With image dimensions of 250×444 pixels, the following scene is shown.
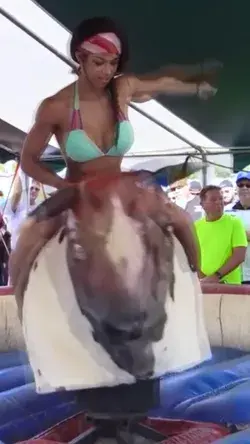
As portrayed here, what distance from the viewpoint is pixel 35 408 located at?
4.44 feet

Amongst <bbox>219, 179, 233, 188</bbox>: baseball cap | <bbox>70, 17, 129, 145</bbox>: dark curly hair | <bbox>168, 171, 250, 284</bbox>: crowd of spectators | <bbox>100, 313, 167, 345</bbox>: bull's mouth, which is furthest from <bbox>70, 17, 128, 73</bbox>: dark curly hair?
<bbox>219, 179, 233, 188</bbox>: baseball cap

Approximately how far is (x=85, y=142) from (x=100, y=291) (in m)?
0.20

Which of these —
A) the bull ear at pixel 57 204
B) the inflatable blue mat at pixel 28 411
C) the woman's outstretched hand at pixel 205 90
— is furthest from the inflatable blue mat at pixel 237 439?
the woman's outstretched hand at pixel 205 90

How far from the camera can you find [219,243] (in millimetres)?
2109

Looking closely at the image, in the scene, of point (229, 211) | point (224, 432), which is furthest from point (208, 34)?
point (229, 211)

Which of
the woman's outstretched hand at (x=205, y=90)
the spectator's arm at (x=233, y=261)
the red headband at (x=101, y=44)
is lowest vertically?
the spectator's arm at (x=233, y=261)

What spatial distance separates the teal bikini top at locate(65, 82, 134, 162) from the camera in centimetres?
98

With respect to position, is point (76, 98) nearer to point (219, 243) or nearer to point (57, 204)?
point (57, 204)

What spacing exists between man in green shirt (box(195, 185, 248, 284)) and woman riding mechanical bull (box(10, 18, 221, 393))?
106 centimetres

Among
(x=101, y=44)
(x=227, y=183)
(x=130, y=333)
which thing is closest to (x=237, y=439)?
(x=130, y=333)

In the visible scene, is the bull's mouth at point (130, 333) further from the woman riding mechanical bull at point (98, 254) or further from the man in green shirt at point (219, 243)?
the man in green shirt at point (219, 243)

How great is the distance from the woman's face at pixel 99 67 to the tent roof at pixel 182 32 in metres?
0.05

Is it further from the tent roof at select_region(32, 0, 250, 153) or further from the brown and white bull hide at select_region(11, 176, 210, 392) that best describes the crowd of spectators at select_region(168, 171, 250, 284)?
the brown and white bull hide at select_region(11, 176, 210, 392)

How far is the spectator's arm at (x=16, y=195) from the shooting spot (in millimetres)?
1071
